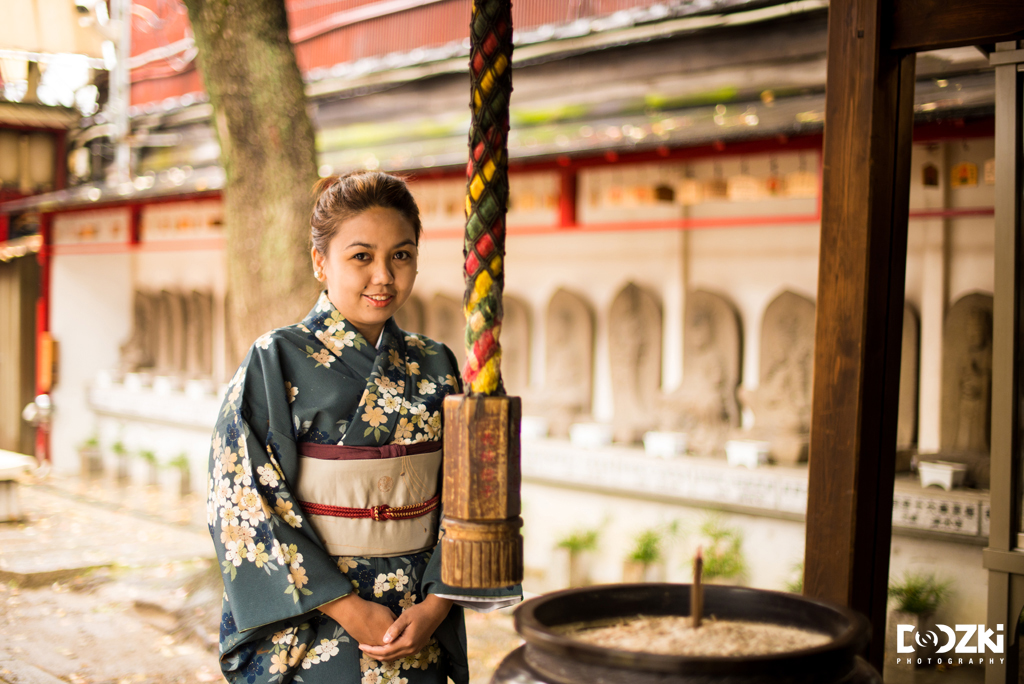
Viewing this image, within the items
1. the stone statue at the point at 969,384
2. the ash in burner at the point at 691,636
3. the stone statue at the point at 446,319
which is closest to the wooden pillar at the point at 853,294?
the ash in burner at the point at 691,636

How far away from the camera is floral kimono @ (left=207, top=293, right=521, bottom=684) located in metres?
2.11

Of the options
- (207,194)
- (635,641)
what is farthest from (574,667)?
(207,194)

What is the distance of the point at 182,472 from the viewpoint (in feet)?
34.3

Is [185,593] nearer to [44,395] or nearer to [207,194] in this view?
[207,194]

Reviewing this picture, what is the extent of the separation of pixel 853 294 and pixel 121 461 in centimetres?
1117

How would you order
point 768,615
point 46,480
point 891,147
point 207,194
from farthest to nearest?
point 46,480, point 207,194, point 891,147, point 768,615

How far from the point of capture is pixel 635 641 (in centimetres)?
159

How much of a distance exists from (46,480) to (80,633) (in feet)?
22.0

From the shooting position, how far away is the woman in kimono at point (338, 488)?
2.11 m

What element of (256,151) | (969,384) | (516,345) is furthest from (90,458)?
(969,384)

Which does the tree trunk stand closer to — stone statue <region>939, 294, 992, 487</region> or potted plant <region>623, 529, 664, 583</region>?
potted plant <region>623, 529, 664, 583</region>

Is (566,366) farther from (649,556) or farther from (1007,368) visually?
(1007,368)

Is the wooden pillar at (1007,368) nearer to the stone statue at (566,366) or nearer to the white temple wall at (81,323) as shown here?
the stone statue at (566,366)

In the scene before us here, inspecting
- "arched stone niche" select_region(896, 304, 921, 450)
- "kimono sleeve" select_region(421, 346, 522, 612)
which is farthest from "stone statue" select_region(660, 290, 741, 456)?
"kimono sleeve" select_region(421, 346, 522, 612)
